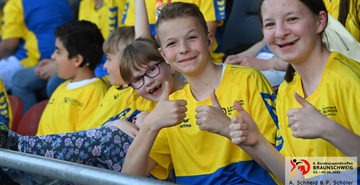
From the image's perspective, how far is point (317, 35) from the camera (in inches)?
52.0

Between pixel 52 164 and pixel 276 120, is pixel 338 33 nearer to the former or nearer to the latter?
pixel 276 120

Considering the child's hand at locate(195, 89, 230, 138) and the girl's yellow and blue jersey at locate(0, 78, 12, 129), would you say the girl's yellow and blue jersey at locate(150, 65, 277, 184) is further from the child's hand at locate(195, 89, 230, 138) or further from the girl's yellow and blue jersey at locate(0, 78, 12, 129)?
the girl's yellow and blue jersey at locate(0, 78, 12, 129)

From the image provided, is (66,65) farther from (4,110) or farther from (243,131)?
(243,131)

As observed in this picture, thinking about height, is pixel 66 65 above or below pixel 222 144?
above

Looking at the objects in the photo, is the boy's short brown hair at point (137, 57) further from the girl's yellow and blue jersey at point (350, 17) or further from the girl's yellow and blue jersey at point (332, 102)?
the girl's yellow and blue jersey at point (350, 17)

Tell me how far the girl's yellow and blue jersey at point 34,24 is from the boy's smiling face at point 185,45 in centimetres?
242

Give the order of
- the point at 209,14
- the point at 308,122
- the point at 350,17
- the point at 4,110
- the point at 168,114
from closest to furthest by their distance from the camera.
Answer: the point at 308,122 → the point at 168,114 → the point at 350,17 → the point at 209,14 → the point at 4,110

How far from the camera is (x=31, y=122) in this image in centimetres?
285

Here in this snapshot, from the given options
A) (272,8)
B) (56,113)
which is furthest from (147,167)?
(56,113)

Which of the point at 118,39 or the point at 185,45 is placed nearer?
the point at 185,45

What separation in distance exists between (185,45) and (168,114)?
1.10 feet

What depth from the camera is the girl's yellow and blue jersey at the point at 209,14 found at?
2.47 m

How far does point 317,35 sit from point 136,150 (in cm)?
83

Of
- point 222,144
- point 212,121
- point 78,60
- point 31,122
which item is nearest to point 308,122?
point 212,121
